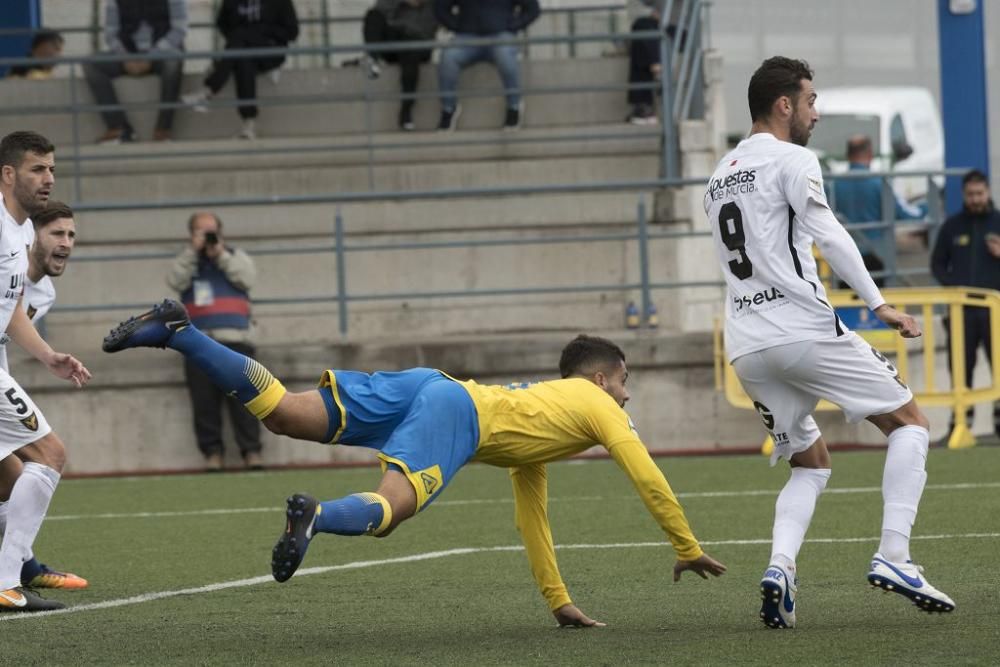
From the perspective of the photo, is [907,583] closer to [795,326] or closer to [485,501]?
[795,326]

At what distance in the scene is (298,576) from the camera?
9250 mm

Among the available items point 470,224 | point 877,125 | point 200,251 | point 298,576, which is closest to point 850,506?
point 298,576

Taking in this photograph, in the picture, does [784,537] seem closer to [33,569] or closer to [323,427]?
[323,427]

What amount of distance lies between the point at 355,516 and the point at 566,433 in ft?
3.09

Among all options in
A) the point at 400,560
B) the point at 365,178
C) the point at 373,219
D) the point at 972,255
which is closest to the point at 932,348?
the point at 972,255

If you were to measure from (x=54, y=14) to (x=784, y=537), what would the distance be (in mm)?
19257

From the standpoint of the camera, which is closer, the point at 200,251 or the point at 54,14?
the point at 200,251

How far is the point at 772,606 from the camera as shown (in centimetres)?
696

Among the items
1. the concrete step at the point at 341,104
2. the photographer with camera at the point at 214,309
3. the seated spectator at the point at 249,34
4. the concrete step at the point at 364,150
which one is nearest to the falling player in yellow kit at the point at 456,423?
the photographer with camera at the point at 214,309

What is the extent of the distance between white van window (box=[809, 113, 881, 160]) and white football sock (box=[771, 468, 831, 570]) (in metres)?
19.0

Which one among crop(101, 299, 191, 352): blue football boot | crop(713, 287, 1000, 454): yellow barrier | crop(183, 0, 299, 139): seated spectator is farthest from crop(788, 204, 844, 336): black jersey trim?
crop(183, 0, 299, 139): seated spectator

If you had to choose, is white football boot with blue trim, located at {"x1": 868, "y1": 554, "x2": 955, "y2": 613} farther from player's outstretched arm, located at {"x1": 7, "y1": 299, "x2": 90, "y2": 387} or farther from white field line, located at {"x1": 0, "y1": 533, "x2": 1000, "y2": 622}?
player's outstretched arm, located at {"x1": 7, "y1": 299, "x2": 90, "y2": 387}

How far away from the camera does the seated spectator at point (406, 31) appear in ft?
68.6

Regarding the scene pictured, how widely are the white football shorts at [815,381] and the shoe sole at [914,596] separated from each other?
0.60 metres
